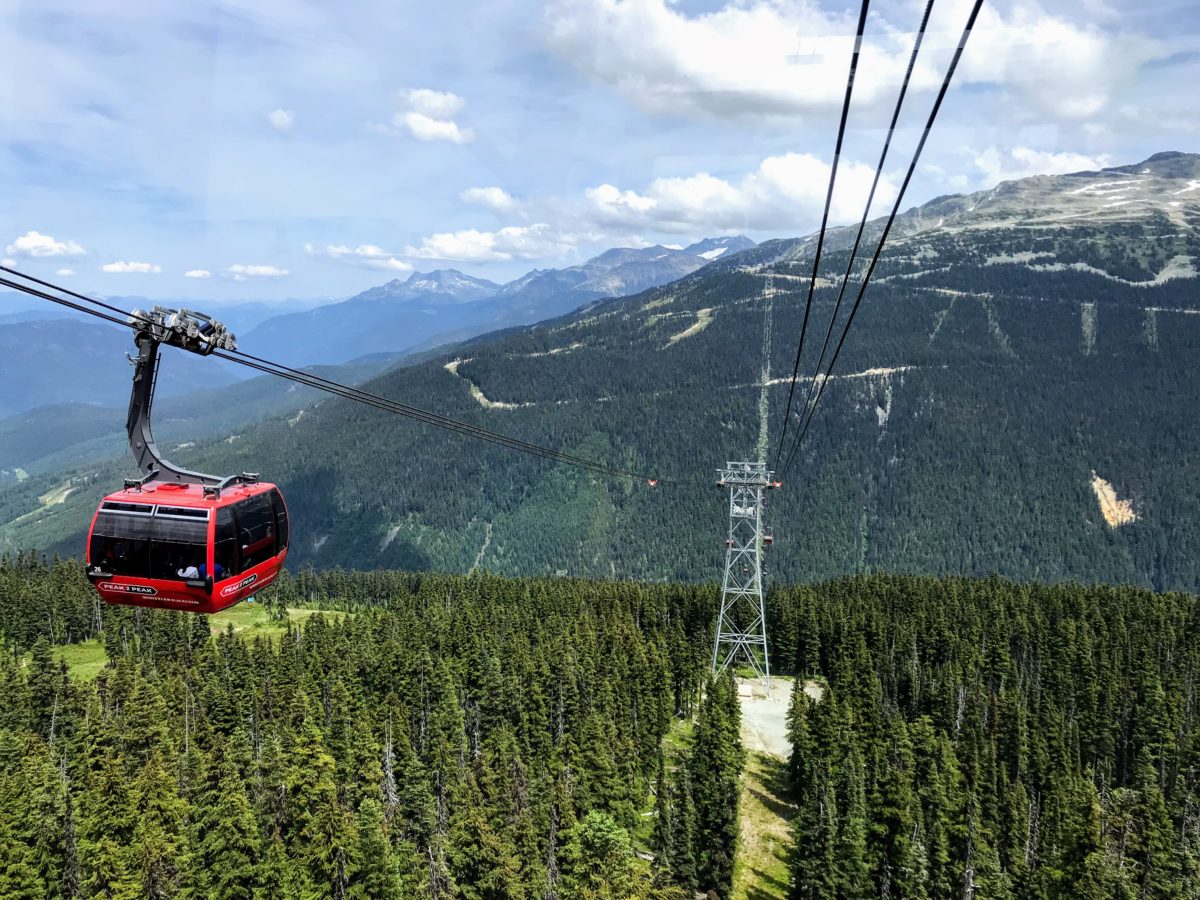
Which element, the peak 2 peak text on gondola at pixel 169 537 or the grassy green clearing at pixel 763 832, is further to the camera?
the grassy green clearing at pixel 763 832

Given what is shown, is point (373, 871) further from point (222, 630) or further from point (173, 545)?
point (222, 630)

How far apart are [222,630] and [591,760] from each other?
387ft

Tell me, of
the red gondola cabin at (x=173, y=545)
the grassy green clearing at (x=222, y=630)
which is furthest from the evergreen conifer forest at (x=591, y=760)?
the red gondola cabin at (x=173, y=545)

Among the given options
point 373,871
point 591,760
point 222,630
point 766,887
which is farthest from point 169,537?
point 222,630

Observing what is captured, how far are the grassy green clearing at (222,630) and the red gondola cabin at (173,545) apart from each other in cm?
8949

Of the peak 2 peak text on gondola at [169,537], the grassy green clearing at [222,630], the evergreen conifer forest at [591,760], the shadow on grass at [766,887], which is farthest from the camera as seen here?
the grassy green clearing at [222,630]

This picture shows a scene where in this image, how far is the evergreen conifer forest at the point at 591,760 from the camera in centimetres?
5322

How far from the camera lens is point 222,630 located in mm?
158000

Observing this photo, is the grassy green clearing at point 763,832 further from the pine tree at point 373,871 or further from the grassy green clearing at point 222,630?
the grassy green clearing at point 222,630

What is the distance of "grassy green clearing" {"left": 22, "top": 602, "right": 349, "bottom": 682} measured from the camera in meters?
126

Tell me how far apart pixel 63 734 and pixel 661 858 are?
222ft

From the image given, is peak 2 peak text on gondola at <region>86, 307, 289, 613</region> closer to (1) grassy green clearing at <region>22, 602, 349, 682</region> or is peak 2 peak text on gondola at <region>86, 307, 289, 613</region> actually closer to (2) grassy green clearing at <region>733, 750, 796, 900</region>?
(2) grassy green clearing at <region>733, 750, 796, 900</region>

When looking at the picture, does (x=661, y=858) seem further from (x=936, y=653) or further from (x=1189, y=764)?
(x=936, y=653)

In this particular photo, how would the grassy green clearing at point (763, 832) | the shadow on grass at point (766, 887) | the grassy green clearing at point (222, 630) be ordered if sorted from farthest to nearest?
the grassy green clearing at point (222, 630) < the grassy green clearing at point (763, 832) < the shadow on grass at point (766, 887)
